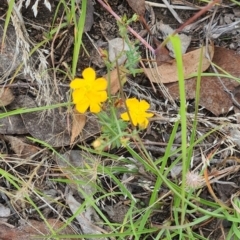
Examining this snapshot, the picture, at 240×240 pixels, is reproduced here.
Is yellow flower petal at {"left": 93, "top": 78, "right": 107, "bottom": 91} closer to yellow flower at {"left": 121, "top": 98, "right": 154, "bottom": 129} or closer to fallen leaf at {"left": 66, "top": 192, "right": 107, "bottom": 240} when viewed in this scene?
yellow flower at {"left": 121, "top": 98, "right": 154, "bottom": 129}

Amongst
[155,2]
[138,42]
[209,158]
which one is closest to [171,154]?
[209,158]

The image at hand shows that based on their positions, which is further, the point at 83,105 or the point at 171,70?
the point at 171,70

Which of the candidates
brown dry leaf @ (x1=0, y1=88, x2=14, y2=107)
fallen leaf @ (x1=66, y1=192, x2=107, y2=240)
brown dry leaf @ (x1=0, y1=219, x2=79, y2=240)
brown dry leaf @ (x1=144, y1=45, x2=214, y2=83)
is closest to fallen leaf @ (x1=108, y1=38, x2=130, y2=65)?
brown dry leaf @ (x1=144, y1=45, x2=214, y2=83)

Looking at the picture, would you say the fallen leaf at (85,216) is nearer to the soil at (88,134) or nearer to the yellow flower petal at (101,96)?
the soil at (88,134)

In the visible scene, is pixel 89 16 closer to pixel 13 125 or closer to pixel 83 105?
pixel 83 105

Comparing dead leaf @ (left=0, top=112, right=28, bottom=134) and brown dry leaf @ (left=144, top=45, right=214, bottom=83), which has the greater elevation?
brown dry leaf @ (left=144, top=45, right=214, bottom=83)

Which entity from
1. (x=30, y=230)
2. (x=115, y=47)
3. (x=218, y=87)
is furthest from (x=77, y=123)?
(x=218, y=87)

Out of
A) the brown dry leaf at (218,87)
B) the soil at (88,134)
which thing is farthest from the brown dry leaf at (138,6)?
the brown dry leaf at (218,87)
